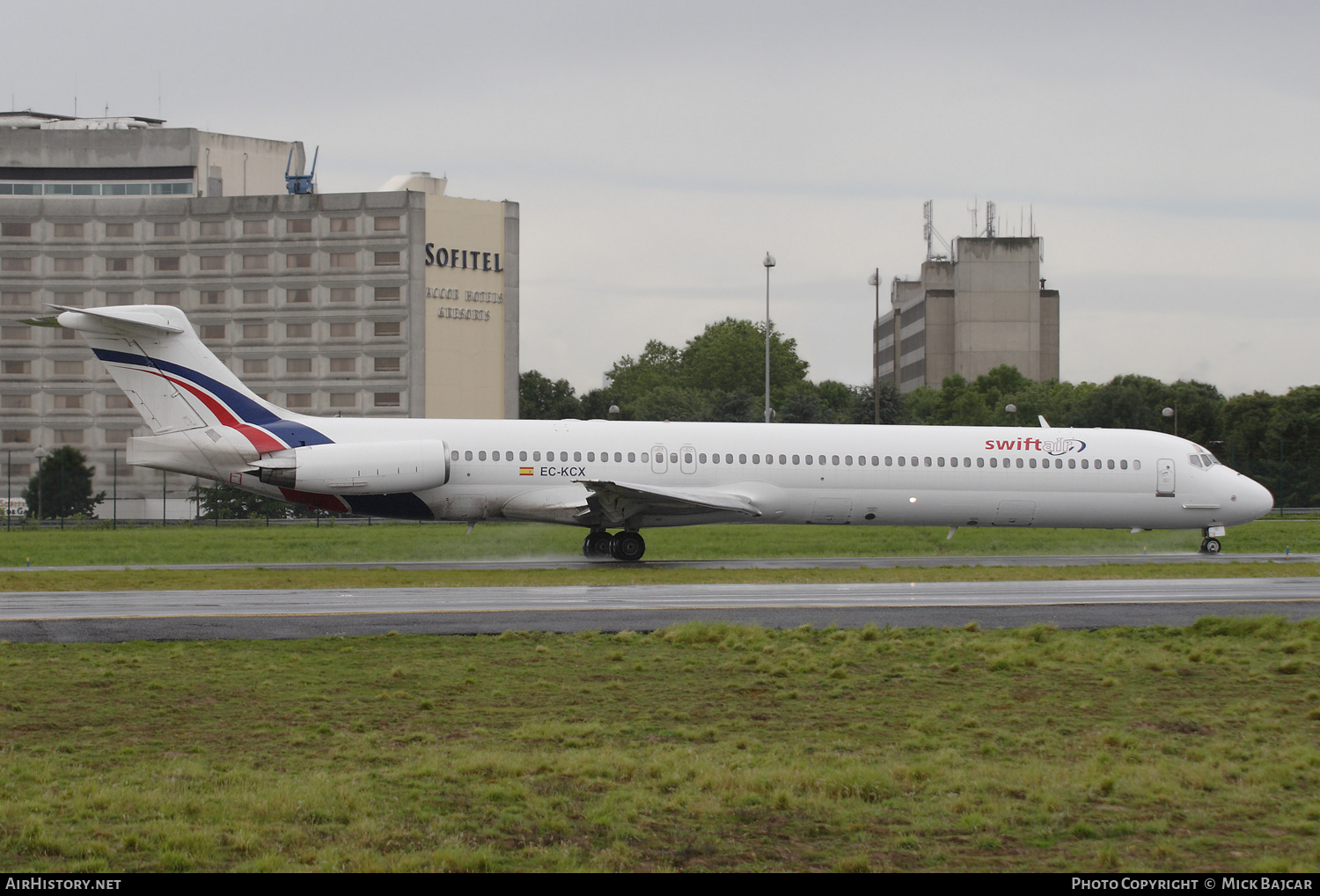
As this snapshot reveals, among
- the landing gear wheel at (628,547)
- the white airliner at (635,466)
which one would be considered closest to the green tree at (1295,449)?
the white airliner at (635,466)

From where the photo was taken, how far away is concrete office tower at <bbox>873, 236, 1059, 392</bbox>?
127 m

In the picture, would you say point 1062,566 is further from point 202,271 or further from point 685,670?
point 202,271

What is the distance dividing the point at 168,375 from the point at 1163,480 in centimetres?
2343

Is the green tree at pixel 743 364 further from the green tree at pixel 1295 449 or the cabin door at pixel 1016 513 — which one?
the cabin door at pixel 1016 513

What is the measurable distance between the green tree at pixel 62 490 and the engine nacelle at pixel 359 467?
27.9 metres

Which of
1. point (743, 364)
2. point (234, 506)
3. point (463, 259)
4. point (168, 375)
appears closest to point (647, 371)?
point (743, 364)

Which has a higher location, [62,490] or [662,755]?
[62,490]

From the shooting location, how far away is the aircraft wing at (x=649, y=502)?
87.8ft

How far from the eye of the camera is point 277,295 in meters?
85.9

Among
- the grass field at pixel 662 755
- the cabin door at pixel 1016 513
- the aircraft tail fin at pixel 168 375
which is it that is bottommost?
the grass field at pixel 662 755

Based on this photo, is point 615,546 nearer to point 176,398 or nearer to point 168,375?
point 176,398

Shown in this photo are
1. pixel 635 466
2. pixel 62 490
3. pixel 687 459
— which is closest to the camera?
pixel 635 466

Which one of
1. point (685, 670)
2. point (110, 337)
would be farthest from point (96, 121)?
point (685, 670)

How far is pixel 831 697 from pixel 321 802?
541cm
